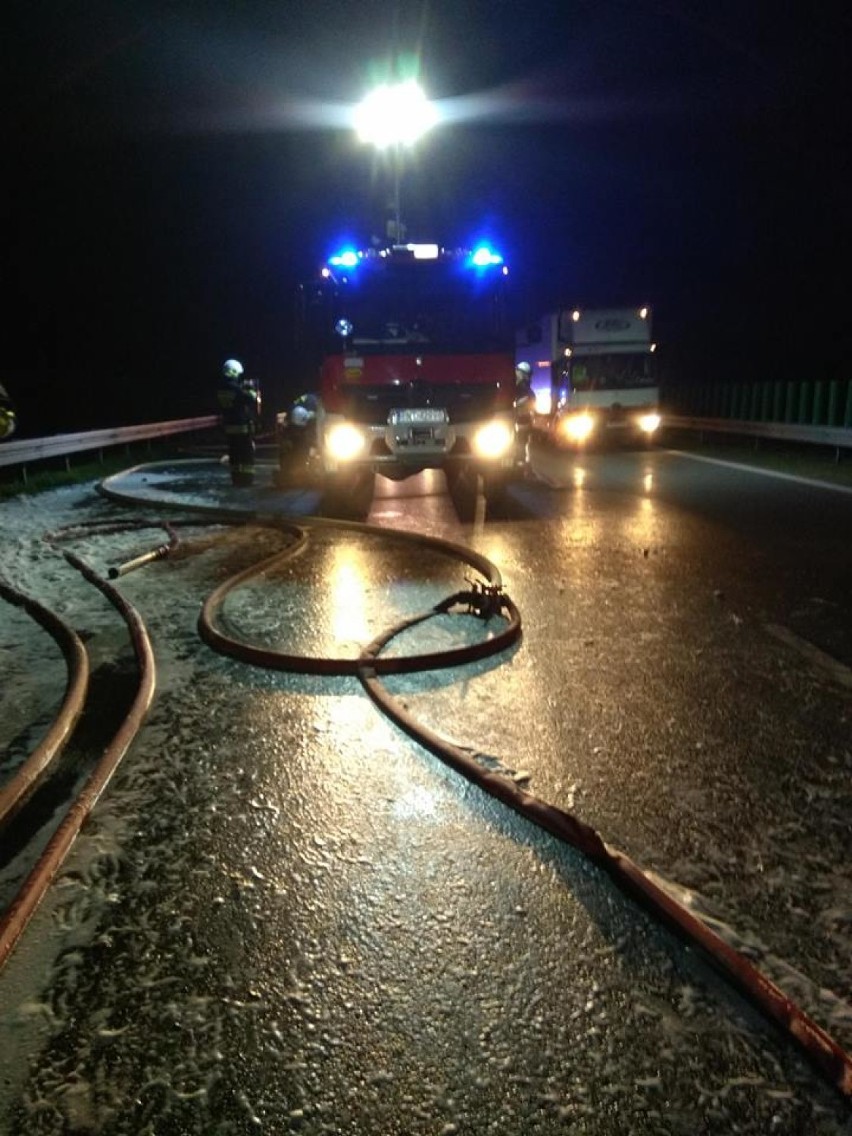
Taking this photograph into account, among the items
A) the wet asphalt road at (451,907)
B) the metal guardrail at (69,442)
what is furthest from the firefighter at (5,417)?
the metal guardrail at (69,442)

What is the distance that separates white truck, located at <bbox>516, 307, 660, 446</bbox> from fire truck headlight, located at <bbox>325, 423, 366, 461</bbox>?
1193 centimetres

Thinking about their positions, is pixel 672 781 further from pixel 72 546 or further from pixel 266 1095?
pixel 72 546

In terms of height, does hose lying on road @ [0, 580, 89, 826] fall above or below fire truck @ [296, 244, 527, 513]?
below

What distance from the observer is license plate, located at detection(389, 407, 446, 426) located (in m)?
11.0

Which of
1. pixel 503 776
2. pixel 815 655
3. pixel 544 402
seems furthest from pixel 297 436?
pixel 544 402

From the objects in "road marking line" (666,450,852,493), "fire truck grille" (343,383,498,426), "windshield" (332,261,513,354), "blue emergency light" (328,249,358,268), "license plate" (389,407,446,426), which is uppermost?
"blue emergency light" (328,249,358,268)

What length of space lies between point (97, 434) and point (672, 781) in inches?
668

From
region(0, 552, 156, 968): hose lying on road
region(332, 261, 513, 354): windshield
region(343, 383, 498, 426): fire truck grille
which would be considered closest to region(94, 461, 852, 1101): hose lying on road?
region(0, 552, 156, 968): hose lying on road

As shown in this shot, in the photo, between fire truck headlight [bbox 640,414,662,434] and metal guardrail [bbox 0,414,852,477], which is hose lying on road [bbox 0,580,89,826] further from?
fire truck headlight [bbox 640,414,662,434]

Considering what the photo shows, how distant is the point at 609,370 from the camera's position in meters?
22.1

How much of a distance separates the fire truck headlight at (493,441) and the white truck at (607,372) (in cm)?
1119

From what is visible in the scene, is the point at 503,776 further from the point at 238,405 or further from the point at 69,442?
the point at 69,442

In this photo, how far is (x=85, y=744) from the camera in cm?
429

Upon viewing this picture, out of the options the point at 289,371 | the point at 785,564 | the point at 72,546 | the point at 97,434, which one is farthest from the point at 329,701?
the point at 97,434
